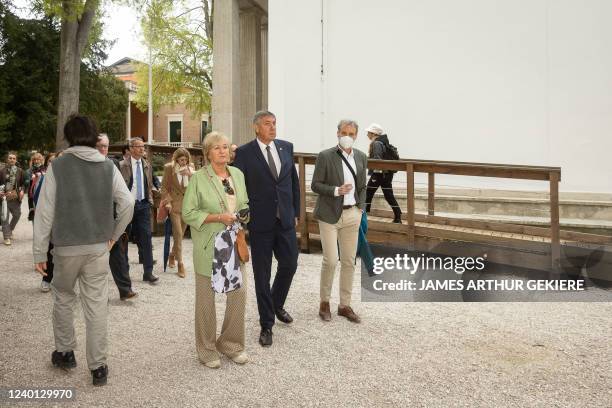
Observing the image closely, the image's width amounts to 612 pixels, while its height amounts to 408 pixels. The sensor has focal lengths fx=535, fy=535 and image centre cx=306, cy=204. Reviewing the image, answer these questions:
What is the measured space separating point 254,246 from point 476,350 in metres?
2.13

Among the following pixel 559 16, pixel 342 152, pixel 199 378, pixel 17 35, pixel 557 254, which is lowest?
pixel 199 378

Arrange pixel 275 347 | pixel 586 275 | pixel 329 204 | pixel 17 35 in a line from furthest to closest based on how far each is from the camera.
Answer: pixel 17 35, pixel 586 275, pixel 329 204, pixel 275 347

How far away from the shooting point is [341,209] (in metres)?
5.34

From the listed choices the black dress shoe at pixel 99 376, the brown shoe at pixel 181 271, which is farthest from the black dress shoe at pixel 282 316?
the brown shoe at pixel 181 271

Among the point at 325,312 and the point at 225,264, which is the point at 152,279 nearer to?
the point at 325,312

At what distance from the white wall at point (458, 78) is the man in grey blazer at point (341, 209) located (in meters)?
6.32

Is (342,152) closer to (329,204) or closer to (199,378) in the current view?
(329,204)

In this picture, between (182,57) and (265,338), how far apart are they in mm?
28733

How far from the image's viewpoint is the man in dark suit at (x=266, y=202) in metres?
4.78

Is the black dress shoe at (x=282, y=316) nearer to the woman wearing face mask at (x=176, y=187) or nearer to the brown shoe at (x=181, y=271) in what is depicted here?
the brown shoe at (x=181, y=271)

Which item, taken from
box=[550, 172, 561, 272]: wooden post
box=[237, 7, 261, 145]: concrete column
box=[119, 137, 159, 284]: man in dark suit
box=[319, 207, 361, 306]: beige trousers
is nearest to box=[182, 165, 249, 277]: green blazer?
box=[319, 207, 361, 306]: beige trousers

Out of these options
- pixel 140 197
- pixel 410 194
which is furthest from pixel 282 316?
pixel 410 194

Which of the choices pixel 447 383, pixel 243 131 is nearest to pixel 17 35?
pixel 243 131

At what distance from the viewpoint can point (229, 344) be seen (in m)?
4.30
